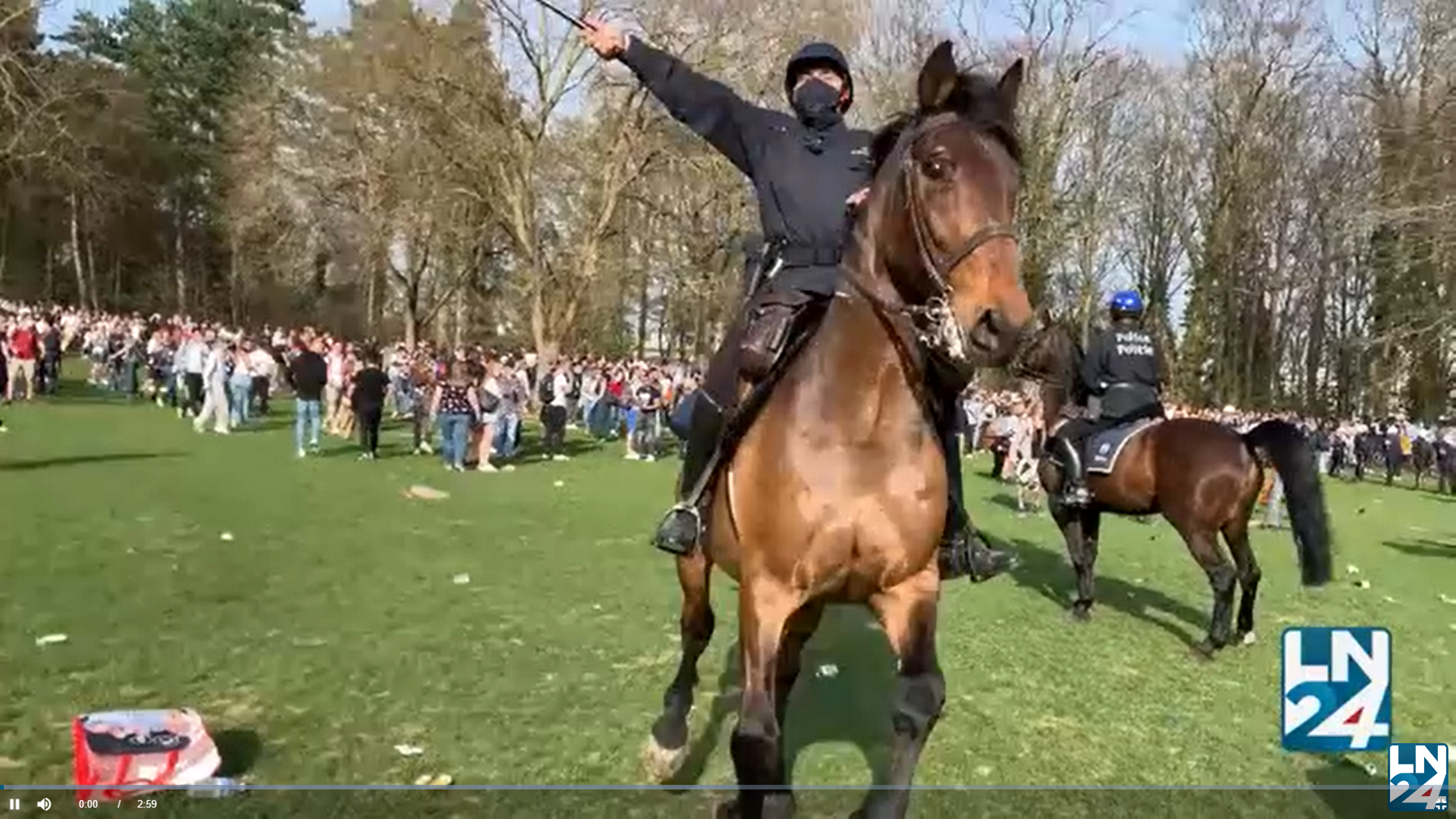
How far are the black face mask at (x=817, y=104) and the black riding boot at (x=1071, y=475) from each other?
23.8ft

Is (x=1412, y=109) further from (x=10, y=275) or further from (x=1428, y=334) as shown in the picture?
(x=10, y=275)

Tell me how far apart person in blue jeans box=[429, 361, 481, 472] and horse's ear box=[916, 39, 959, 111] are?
20985 mm

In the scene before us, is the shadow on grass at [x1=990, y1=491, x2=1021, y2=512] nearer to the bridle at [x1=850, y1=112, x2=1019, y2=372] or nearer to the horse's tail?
the horse's tail

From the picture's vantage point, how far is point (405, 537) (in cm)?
1536

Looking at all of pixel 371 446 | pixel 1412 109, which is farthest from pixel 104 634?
pixel 1412 109

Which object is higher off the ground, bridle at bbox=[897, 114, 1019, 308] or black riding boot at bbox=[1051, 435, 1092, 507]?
bridle at bbox=[897, 114, 1019, 308]

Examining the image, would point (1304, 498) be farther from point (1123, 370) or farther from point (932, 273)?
point (932, 273)

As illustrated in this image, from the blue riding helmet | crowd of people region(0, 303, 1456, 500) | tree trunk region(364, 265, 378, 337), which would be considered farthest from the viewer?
tree trunk region(364, 265, 378, 337)

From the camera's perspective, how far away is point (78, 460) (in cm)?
2147

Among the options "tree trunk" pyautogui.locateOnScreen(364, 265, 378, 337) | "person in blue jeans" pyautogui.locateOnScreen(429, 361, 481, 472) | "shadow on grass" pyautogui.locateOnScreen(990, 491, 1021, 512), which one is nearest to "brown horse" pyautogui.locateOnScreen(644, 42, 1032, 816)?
"shadow on grass" pyautogui.locateOnScreen(990, 491, 1021, 512)

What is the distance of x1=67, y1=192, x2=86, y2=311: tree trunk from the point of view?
64.1 meters

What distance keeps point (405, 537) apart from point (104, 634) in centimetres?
601

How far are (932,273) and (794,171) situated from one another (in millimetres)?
1444

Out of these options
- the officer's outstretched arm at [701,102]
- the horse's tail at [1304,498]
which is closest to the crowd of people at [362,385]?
the horse's tail at [1304,498]
